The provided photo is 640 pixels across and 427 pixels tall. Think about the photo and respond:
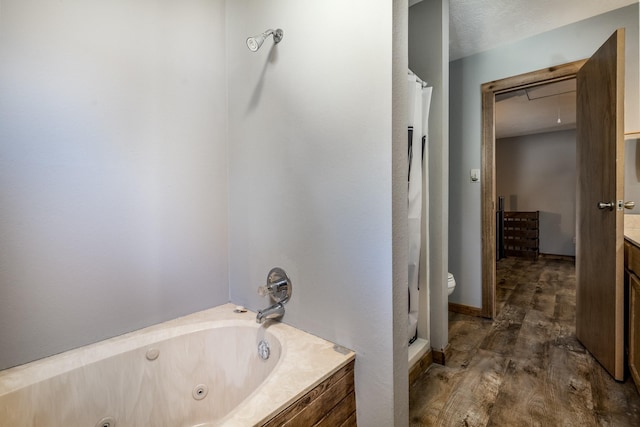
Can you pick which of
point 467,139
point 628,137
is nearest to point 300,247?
point 467,139

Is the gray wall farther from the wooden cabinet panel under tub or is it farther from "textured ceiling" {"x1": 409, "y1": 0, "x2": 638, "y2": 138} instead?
"textured ceiling" {"x1": 409, "y1": 0, "x2": 638, "y2": 138}

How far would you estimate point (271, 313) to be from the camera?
1.31m

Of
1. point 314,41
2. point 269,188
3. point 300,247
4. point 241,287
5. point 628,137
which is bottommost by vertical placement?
point 241,287

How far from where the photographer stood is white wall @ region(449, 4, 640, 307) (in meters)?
2.18

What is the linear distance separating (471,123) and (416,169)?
1.25 metres

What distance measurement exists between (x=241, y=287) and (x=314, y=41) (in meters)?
1.23

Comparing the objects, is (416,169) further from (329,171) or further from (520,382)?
(520,382)

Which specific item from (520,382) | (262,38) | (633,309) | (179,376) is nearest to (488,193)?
(633,309)

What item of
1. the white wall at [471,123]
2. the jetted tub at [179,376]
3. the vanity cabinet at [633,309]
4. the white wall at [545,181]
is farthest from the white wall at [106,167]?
the white wall at [545,181]

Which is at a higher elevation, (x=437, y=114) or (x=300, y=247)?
(x=437, y=114)

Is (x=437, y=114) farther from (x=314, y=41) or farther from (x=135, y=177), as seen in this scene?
(x=135, y=177)

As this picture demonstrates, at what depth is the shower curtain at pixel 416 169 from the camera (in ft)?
5.25

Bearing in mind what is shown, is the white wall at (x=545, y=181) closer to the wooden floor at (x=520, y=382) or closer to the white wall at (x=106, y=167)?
the wooden floor at (x=520, y=382)

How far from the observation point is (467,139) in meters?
2.50
